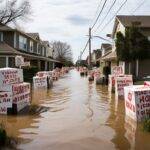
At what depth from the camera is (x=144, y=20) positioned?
4966 centimetres

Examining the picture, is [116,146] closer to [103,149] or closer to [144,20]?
[103,149]

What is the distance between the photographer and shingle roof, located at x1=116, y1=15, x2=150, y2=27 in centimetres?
4688

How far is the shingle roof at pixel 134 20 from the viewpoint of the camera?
46875 millimetres

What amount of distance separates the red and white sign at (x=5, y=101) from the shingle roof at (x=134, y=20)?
30.9m

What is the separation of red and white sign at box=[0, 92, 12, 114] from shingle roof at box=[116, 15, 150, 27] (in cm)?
3087

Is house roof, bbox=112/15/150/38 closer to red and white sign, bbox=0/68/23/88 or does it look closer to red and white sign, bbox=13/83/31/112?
red and white sign, bbox=13/83/31/112

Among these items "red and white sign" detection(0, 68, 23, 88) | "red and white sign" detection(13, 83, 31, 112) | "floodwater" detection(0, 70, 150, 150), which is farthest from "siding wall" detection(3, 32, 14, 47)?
"red and white sign" detection(0, 68, 23, 88)

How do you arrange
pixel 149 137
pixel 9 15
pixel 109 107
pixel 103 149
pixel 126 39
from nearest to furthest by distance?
pixel 103 149, pixel 149 137, pixel 109 107, pixel 126 39, pixel 9 15

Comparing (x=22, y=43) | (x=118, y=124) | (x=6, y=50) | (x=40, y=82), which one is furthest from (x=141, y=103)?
(x=22, y=43)

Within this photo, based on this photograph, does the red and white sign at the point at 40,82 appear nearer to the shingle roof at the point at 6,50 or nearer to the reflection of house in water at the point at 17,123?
the shingle roof at the point at 6,50

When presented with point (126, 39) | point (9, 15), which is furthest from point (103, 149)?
point (9, 15)

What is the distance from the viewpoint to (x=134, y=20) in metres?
49.7

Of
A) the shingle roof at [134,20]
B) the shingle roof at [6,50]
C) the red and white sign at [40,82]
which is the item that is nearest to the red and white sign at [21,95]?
the red and white sign at [40,82]

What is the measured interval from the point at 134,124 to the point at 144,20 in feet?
121
